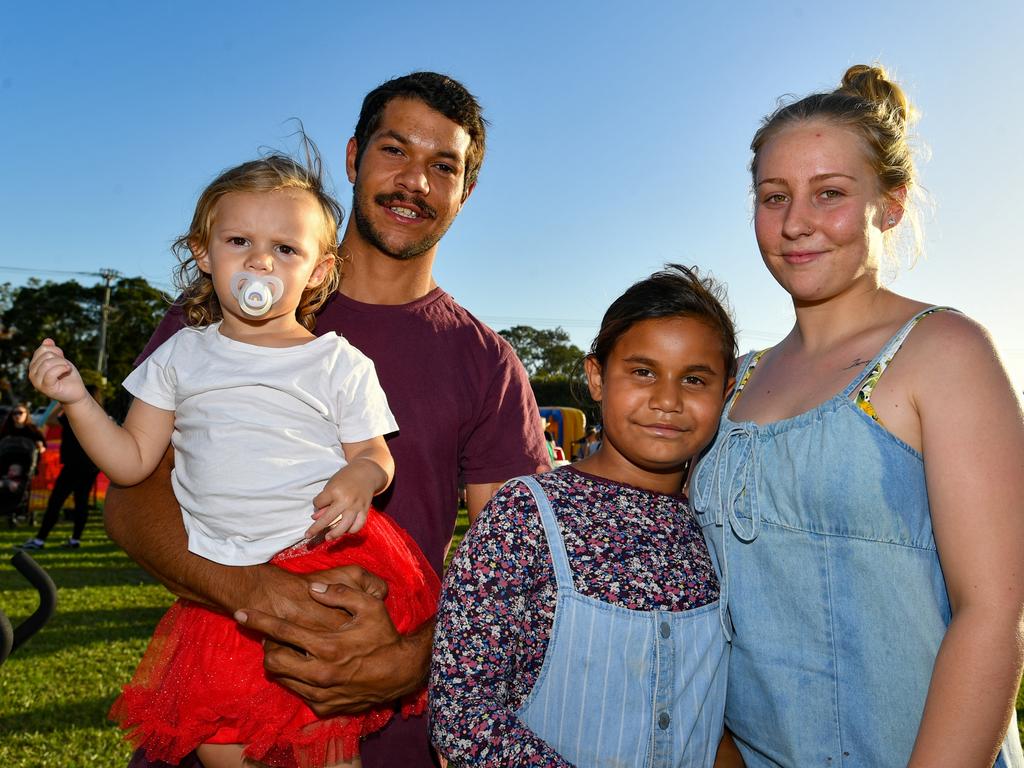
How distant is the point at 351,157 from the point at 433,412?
1094 millimetres

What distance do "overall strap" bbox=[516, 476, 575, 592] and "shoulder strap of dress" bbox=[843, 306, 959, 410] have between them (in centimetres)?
72

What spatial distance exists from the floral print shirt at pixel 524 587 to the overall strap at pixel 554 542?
0.04 ft

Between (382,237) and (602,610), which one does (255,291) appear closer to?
(382,237)

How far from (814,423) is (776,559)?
0.33m

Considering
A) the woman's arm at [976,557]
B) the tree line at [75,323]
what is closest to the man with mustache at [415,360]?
the woman's arm at [976,557]

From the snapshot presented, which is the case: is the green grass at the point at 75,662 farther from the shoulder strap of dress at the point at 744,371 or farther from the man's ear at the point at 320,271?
the shoulder strap of dress at the point at 744,371

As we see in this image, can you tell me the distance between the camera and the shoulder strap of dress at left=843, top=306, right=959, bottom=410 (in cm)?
169

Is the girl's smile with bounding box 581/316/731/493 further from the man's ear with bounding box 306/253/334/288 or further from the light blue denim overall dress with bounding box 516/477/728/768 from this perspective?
the man's ear with bounding box 306/253/334/288

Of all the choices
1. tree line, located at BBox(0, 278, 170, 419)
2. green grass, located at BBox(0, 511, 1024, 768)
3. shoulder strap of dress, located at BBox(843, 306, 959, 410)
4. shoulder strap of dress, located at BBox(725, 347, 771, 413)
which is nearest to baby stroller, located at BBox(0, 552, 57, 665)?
shoulder strap of dress, located at BBox(725, 347, 771, 413)

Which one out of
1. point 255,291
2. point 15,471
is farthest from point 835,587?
point 15,471

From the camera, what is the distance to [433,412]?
2.42 m

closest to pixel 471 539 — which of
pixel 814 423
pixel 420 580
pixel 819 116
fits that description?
pixel 420 580

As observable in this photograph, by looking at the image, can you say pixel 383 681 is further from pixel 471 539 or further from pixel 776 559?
pixel 776 559

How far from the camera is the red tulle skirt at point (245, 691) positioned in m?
1.91
